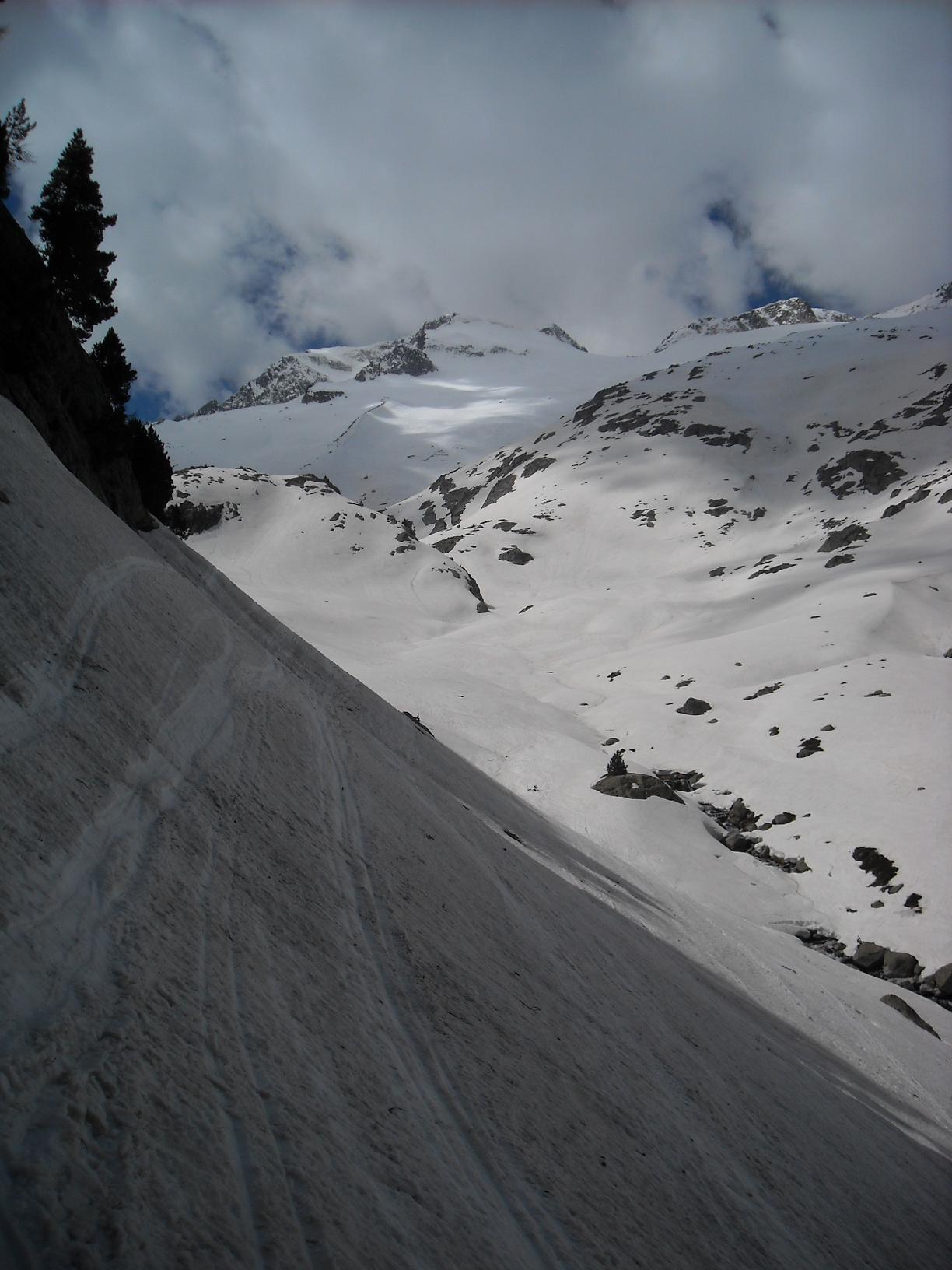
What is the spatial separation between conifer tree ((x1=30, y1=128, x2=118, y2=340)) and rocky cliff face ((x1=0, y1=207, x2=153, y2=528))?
23.0 ft

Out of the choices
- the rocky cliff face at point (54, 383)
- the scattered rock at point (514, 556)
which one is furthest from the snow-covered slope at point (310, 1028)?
the scattered rock at point (514, 556)

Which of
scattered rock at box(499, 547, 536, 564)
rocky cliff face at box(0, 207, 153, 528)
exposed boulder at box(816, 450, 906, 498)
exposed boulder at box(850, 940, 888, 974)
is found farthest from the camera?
exposed boulder at box(816, 450, 906, 498)

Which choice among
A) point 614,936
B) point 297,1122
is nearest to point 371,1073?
point 297,1122

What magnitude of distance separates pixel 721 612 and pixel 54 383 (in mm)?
55193

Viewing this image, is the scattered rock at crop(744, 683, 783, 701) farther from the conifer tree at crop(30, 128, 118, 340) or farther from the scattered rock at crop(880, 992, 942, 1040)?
the conifer tree at crop(30, 128, 118, 340)

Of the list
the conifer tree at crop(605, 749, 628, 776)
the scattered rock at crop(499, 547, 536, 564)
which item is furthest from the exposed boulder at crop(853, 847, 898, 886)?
the scattered rock at crop(499, 547, 536, 564)

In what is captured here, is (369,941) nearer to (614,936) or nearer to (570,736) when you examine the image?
(614,936)

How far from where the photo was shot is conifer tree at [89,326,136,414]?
1722cm

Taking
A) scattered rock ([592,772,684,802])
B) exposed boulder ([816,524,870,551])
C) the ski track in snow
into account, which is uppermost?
exposed boulder ([816,524,870,551])

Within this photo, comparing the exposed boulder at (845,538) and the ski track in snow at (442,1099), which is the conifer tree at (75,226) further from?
the exposed boulder at (845,538)

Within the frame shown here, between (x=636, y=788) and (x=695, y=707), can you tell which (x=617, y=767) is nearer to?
(x=636, y=788)

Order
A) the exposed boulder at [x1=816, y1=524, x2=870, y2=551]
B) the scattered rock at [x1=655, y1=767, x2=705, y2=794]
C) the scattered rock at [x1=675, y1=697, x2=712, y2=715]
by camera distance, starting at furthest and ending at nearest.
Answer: the exposed boulder at [x1=816, y1=524, x2=870, y2=551] < the scattered rock at [x1=675, y1=697, x2=712, y2=715] < the scattered rock at [x1=655, y1=767, x2=705, y2=794]

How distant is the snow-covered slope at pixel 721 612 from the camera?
22312mm

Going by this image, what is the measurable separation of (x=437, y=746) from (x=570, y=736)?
20.4 m
